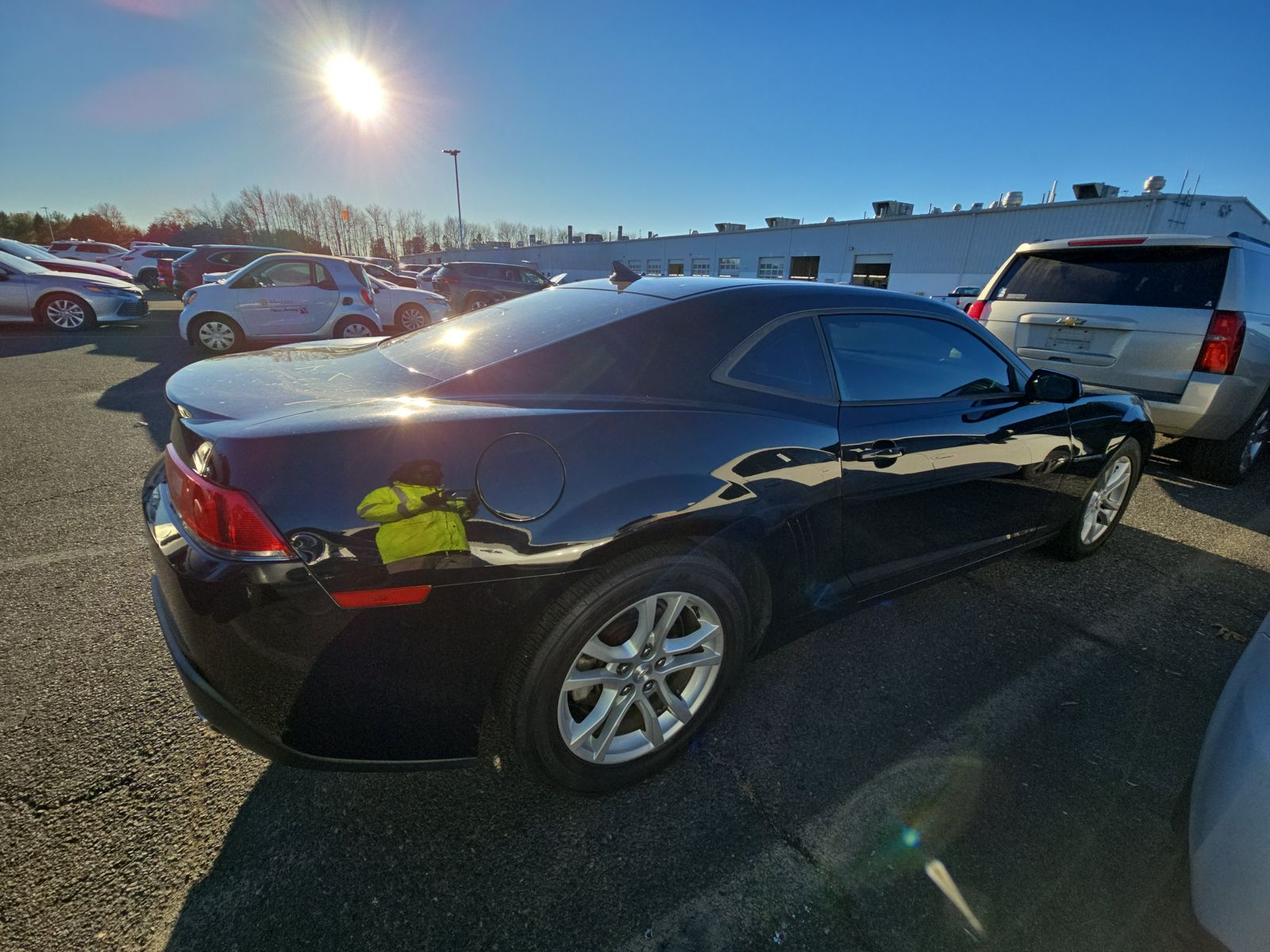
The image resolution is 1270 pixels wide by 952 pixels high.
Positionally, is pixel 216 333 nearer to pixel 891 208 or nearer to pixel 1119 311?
pixel 1119 311

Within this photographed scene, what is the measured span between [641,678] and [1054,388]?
97.8 inches

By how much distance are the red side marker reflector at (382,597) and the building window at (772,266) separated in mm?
39341

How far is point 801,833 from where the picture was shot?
1687 mm

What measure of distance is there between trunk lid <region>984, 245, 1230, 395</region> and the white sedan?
31.6 ft

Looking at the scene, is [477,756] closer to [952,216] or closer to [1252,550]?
[1252,550]

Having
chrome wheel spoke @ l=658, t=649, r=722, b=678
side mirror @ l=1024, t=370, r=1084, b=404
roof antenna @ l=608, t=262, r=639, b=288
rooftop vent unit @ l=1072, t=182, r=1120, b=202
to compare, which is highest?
rooftop vent unit @ l=1072, t=182, r=1120, b=202

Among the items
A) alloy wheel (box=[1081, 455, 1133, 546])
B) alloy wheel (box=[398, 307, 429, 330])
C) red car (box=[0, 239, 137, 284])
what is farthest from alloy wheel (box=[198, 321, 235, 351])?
alloy wheel (box=[1081, 455, 1133, 546])

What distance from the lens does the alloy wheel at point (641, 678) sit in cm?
167

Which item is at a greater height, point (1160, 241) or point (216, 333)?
point (1160, 241)

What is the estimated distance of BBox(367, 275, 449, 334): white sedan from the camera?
10727mm

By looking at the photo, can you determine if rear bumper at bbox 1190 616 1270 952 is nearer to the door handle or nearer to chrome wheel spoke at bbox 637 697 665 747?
the door handle

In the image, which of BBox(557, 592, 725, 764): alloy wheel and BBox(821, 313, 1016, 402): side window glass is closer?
BBox(557, 592, 725, 764): alloy wheel

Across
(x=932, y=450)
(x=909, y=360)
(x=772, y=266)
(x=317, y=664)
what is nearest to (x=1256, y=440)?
(x=909, y=360)

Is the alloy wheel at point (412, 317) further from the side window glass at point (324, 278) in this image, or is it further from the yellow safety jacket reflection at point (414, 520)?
the yellow safety jacket reflection at point (414, 520)
